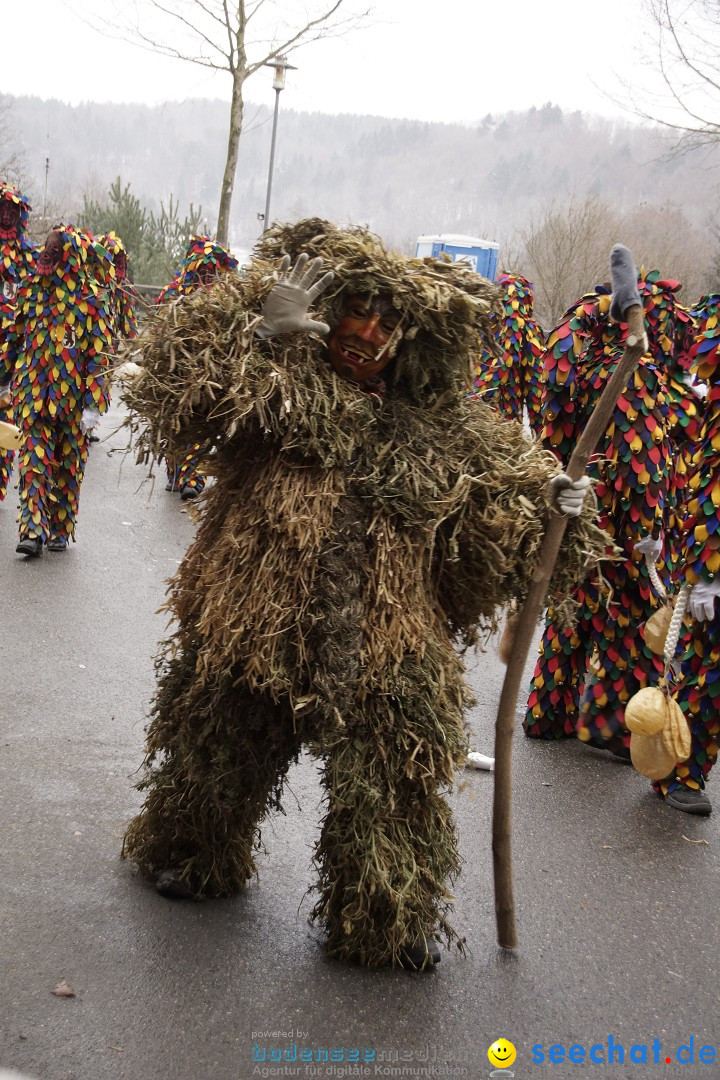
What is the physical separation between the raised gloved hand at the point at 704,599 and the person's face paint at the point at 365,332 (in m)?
2.06

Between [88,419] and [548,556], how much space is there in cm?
505

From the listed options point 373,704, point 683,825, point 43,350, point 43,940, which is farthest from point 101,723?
point 43,350

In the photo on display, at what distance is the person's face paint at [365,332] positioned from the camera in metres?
3.19

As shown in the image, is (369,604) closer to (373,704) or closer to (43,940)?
(373,704)

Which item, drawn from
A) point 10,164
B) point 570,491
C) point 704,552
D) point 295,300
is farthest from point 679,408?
point 10,164

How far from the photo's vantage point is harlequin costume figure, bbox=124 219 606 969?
3074mm

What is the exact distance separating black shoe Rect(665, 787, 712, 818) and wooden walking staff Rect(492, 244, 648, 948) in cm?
181

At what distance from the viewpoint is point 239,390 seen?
9.84 ft

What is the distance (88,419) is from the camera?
24.9 feet

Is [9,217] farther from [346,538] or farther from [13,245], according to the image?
[346,538]

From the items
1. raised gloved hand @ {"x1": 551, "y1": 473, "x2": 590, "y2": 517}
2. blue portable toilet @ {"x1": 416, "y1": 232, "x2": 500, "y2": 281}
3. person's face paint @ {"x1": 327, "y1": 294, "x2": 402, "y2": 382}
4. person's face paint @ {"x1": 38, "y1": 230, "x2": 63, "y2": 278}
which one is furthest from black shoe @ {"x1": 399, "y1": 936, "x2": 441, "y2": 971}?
blue portable toilet @ {"x1": 416, "y1": 232, "x2": 500, "y2": 281}

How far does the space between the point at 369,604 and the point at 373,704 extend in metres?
0.29

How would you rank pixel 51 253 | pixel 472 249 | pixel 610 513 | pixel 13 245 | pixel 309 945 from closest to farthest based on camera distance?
1. pixel 309 945
2. pixel 610 513
3. pixel 51 253
4. pixel 13 245
5. pixel 472 249

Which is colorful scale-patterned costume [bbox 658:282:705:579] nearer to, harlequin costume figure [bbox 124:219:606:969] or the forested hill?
harlequin costume figure [bbox 124:219:606:969]
